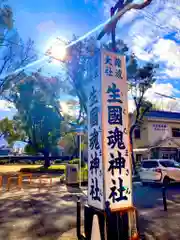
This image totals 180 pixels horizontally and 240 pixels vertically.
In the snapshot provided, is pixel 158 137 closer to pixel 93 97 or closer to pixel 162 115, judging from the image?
pixel 162 115

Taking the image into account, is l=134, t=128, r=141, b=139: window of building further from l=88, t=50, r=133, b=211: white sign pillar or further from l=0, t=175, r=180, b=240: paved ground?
l=88, t=50, r=133, b=211: white sign pillar

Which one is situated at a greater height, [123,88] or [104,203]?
[123,88]

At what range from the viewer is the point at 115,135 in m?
4.82

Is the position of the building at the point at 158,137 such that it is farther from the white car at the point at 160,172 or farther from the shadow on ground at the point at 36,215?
the shadow on ground at the point at 36,215

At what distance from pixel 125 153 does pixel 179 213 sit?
13.9 feet

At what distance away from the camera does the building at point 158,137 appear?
949 inches

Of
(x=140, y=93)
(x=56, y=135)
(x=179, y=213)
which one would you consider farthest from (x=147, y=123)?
(x=179, y=213)

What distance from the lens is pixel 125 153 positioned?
4.88 m

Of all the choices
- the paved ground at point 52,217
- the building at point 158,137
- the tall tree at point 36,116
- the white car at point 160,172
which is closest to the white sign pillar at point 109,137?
the paved ground at point 52,217

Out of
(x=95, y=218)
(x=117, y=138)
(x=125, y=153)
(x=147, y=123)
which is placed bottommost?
(x=95, y=218)

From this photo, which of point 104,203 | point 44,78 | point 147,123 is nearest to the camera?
point 104,203

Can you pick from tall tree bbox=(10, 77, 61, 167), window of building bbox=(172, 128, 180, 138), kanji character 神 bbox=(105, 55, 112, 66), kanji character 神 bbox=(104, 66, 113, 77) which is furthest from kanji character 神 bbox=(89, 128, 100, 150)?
window of building bbox=(172, 128, 180, 138)

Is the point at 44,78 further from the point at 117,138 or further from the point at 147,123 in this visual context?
the point at 117,138

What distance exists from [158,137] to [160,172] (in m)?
12.7
